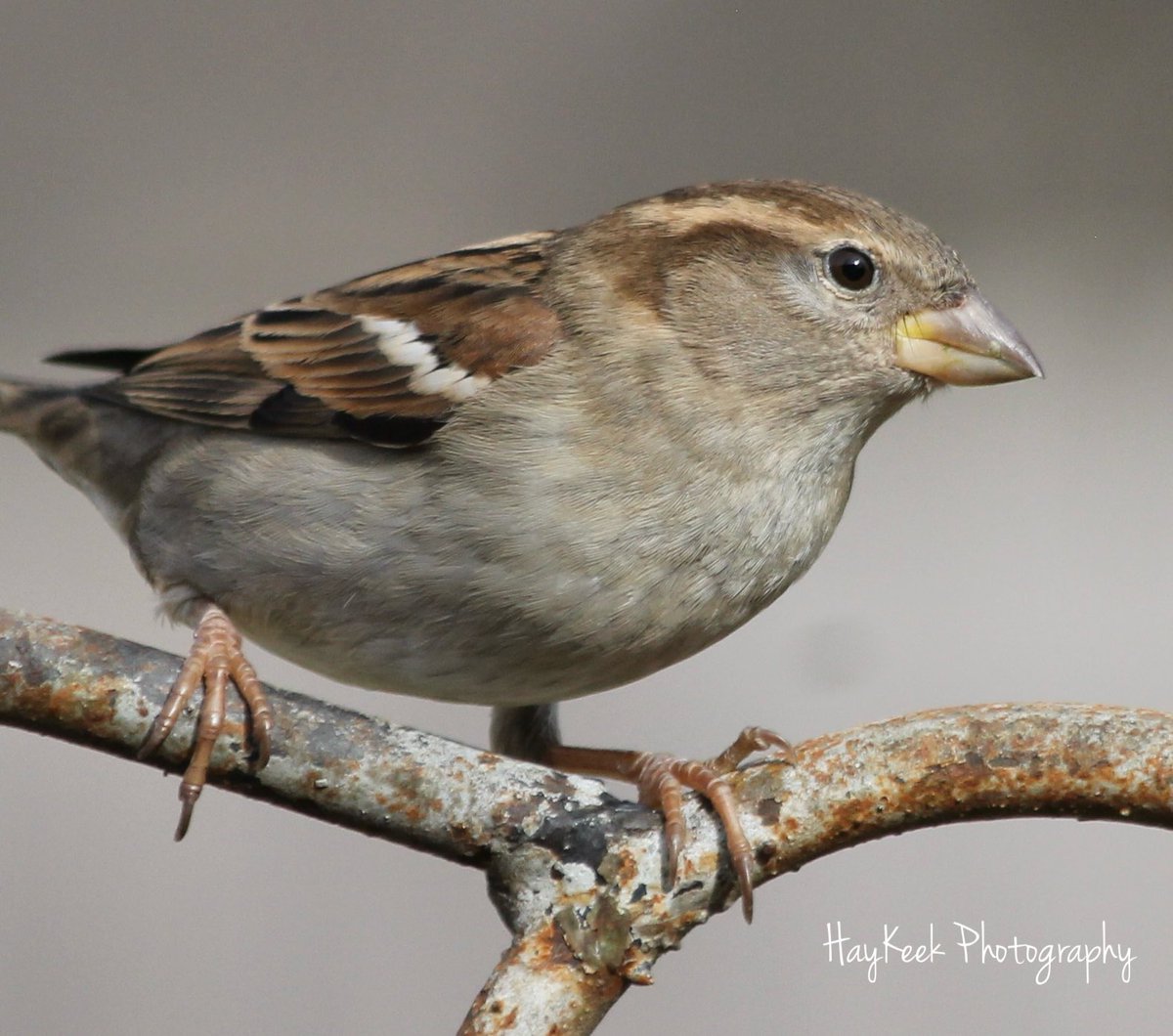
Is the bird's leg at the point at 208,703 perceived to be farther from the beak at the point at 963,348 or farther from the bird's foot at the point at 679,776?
the beak at the point at 963,348

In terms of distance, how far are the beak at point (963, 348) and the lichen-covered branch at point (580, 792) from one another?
0.53m

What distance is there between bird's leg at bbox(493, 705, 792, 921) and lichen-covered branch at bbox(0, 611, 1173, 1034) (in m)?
0.01

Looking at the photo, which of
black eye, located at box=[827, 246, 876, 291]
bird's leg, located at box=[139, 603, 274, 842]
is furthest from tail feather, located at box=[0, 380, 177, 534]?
black eye, located at box=[827, 246, 876, 291]

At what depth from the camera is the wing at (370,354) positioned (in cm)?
144

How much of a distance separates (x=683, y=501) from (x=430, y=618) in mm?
242

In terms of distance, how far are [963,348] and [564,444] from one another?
38cm

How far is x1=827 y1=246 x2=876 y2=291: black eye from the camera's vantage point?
4.75 feet

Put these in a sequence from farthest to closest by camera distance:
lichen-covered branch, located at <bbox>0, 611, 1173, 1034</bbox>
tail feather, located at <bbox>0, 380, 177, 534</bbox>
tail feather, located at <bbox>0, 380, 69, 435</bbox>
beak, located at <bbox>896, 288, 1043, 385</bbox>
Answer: tail feather, located at <bbox>0, 380, 69, 435</bbox>
tail feather, located at <bbox>0, 380, 177, 534</bbox>
beak, located at <bbox>896, 288, 1043, 385</bbox>
lichen-covered branch, located at <bbox>0, 611, 1173, 1034</bbox>

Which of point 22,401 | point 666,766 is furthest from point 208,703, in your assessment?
point 22,401

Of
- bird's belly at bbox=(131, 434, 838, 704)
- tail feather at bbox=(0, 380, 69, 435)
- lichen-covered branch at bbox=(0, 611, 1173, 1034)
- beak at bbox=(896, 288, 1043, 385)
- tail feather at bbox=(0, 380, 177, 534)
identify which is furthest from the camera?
tail feather at bbox=(0, 380, 69, 435)

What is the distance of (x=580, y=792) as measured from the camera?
1.01 meters

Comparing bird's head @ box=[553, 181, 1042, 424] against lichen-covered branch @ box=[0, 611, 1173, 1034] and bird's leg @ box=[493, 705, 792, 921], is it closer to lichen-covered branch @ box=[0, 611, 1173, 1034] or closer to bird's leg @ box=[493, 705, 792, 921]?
bird's leg @ box=[493, 705, 792, 921]

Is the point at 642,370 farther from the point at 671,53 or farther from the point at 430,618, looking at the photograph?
the point at 671,53

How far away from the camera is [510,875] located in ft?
3.26
